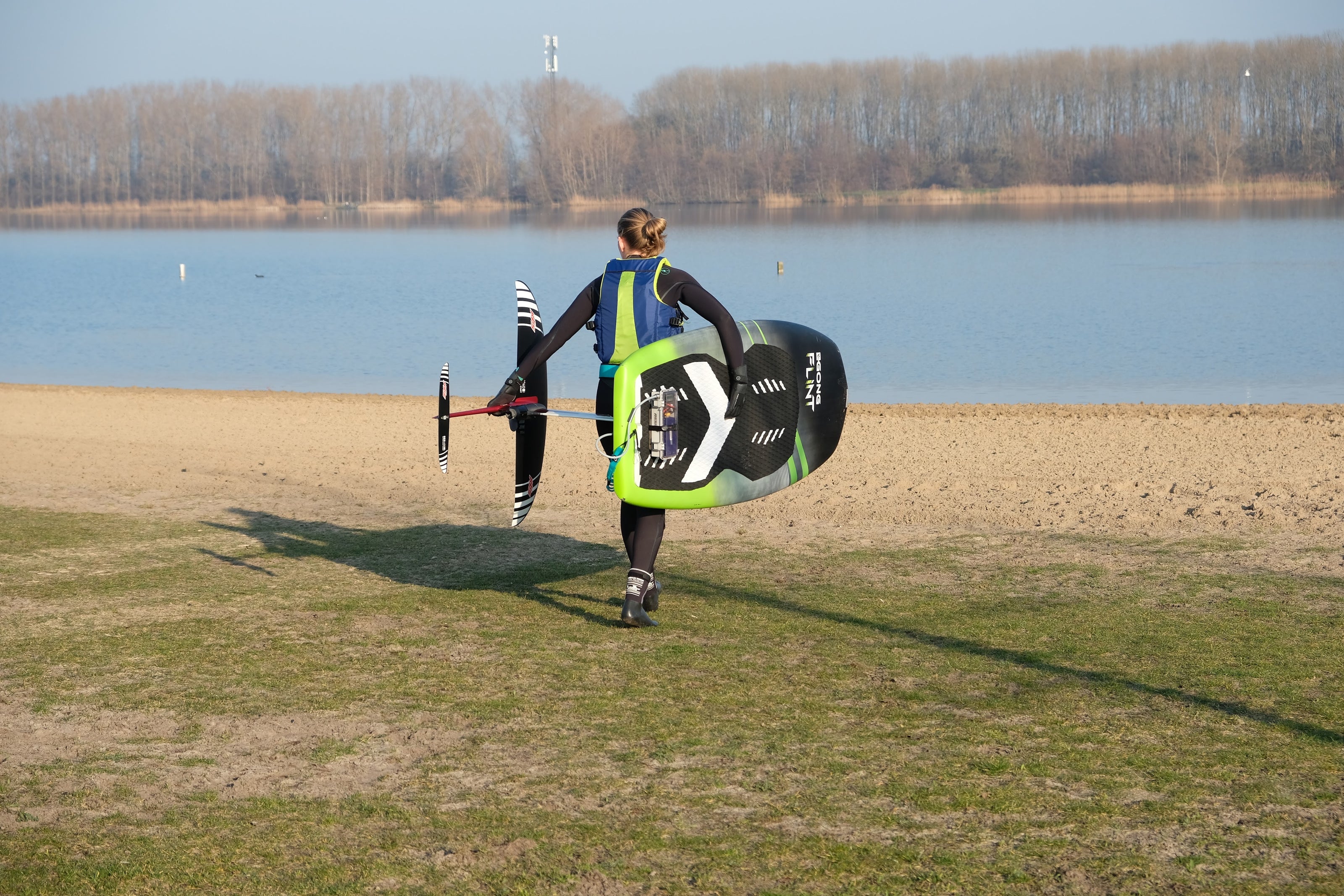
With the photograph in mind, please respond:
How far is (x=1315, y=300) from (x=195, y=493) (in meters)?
33.2

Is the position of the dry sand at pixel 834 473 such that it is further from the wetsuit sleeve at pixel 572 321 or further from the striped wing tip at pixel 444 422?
the wetsuit sleeve at pixel 572 321

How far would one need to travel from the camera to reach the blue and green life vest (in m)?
6.90

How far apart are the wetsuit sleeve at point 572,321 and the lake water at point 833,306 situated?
15713 mm

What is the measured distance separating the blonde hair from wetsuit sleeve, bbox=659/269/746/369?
149 mm

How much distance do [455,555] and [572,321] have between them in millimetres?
2779

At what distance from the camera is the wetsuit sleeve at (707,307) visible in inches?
268

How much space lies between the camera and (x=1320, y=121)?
401 feet

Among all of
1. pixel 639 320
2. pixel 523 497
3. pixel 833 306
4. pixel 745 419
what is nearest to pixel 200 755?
pixel 523 497

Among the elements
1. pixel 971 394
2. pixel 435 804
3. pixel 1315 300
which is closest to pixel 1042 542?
pixel 435 804

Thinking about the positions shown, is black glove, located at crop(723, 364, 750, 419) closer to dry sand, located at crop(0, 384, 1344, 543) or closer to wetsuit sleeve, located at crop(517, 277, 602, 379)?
wetsuit sleeve, located at crop(517, 277, 602, 379)

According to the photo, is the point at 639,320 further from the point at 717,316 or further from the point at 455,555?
the point at 455,555

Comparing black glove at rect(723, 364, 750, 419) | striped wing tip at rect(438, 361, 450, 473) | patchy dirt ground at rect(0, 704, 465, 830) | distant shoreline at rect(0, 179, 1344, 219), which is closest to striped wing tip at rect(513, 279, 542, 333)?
striped wing tip at rect(438, 361, 450, 473)

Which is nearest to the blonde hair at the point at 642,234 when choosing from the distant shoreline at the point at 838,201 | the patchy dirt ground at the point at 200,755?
the patchy dirt ground at the point at 200,755

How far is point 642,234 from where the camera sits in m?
6.89
